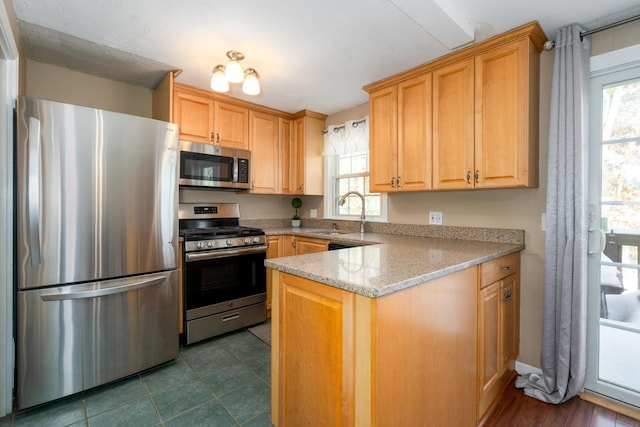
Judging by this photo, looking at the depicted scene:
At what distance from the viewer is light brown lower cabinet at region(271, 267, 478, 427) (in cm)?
102

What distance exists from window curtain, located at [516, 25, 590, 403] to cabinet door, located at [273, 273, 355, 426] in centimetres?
152

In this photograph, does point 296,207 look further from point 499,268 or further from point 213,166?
point 499,268

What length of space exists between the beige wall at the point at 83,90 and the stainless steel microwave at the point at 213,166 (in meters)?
0.65

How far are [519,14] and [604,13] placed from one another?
46cm

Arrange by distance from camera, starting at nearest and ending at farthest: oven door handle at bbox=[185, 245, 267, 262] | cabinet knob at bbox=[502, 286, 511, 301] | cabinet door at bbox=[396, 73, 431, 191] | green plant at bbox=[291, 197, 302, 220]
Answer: cabinet knob at bbox=[502, 286, 511, 301], cabinet door at bbox=[396, 73, 431, 191], oven door handle at bbox=[185, 245, 267, 262], green plant at bbox=[291, 197, 302, 220]

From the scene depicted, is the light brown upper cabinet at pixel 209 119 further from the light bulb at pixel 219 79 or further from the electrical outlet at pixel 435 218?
the electrical outlet at pixel 435 218

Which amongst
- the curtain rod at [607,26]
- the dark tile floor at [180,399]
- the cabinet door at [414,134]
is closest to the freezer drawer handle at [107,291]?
the dark tile floor at [180,399]

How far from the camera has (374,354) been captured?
0.99m

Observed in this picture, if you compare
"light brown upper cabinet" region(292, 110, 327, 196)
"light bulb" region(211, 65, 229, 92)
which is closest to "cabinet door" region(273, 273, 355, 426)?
"light bulb" region(211, 65, 229, 92)

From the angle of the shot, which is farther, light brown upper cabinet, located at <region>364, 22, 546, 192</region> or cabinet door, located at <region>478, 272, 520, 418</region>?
light brown upper cabinet, located at <region>364, 22, 546, 192</region>

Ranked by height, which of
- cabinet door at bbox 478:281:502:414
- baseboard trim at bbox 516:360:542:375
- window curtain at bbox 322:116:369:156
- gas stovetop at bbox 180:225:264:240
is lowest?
baseboard trim at bbox 516:360:542:375

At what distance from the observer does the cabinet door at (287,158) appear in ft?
11.6

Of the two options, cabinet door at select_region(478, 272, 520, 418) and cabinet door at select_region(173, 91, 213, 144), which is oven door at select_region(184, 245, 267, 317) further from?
cabinet door at select_region(478, 272, 520, 418)

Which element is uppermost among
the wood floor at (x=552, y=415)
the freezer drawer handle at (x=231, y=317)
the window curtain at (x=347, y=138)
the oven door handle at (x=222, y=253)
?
the window curtain at (x=347, y=138)
